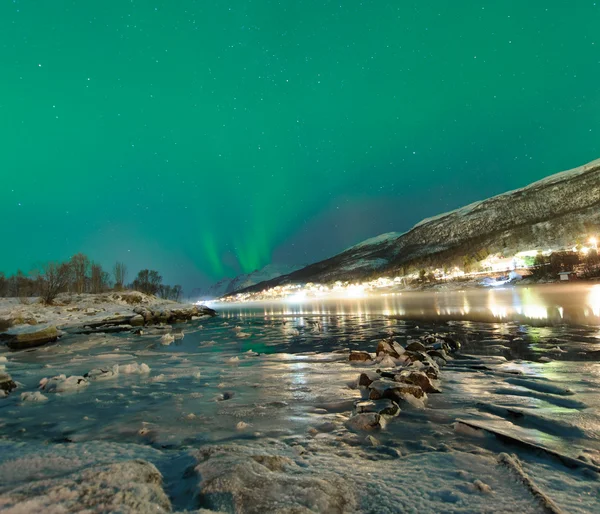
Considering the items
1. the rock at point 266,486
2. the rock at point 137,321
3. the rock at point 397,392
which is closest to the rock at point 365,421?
the rock at point 397,392

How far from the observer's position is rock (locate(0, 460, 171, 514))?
11.2 ft

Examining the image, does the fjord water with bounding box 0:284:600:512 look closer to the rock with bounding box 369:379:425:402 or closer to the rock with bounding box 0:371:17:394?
the rock with bounding box 0:371:17:394

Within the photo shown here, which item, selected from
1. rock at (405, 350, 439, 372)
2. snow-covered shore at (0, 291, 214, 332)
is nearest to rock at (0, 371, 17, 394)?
rock at (405, 350, 439, 372)

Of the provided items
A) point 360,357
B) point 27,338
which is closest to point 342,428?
point 360,357

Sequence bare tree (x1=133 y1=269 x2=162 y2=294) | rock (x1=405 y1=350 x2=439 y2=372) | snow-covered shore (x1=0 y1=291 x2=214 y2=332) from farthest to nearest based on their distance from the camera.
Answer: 1. bare tree (x1=133 y1=269 x2=162 y2=294)
2. snow-covered shore (x1=0 y1=291 x2=214 y2=332)
3. rock (x1=405 y1=350 x2=439 y2=372)

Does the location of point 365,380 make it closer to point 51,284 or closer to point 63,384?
point 63,384

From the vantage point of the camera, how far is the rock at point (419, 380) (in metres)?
8.59

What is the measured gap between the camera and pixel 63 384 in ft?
34.3

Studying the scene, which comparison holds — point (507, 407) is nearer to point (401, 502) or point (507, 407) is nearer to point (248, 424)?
point (401, 502)

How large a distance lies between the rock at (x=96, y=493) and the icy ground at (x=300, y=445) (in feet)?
0.07

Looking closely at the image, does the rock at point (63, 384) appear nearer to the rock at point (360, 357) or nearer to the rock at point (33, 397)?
the rock at point (33, 397)

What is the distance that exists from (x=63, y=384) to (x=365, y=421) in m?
10.1

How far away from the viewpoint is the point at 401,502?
12.4 feet

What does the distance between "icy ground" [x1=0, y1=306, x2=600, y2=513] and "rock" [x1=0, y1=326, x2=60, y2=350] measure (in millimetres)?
17298
